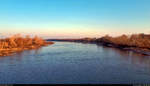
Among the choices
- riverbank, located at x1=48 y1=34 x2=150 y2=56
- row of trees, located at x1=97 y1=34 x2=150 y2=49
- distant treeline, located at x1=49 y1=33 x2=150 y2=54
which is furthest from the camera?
row of trees, located at x1=97 y1=34 x2=150 y2=49

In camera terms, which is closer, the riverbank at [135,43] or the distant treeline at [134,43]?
the riverbank at [135,43]

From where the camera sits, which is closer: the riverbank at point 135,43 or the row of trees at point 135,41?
the riverbank at point 135,43

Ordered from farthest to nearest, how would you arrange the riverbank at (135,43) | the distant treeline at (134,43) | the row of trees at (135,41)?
the row of trees at (135,41) < the distant treeline at (134,43) < the riverbank at (135,43)

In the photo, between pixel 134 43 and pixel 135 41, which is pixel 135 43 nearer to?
pixel 134 43

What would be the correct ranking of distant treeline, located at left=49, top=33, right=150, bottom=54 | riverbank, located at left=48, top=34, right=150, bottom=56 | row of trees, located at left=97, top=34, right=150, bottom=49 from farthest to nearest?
1. row of trees, located at left=97, top=34, right=150, bottom=49
2. distant treeline, located at left=49, top=33, right=150, bottom=54
3. riverbank, located at left=48, top=34, right=150, bottom=56

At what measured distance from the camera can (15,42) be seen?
99.2ft

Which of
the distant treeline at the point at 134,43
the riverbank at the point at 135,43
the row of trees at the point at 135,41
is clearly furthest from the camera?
the row of trees at the point at 135,41

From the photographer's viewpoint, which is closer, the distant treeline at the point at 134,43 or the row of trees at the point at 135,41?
the distant treeline at the point at 134,43

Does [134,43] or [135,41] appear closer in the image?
[134,43]

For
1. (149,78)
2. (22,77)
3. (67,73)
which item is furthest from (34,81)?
(149,78)

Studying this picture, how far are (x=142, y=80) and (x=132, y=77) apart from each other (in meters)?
0.78

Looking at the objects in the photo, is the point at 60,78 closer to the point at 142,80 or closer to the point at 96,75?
the point at 96,75

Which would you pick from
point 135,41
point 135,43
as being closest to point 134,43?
point 135,43

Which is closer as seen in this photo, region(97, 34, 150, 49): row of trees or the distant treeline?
the distant treeline
